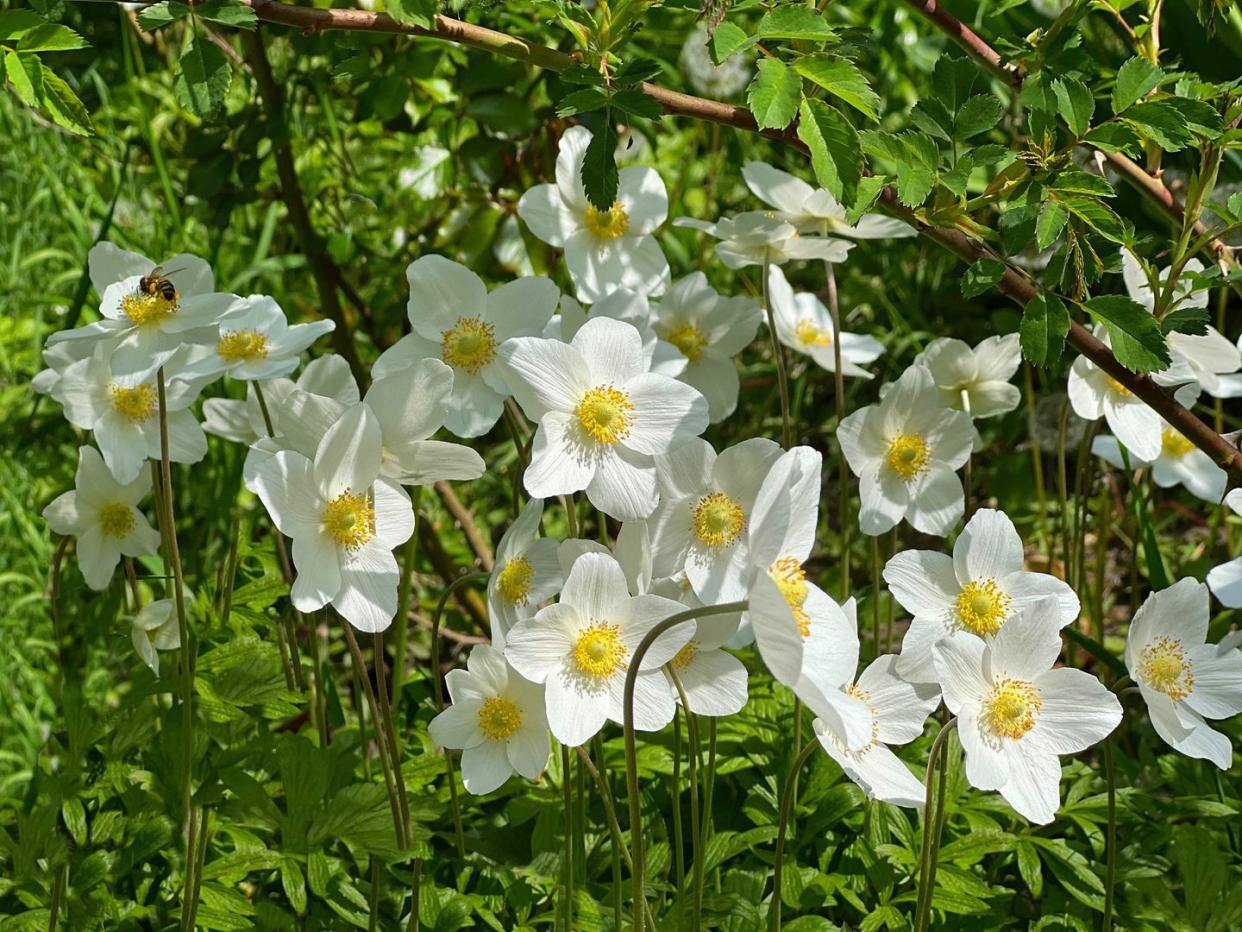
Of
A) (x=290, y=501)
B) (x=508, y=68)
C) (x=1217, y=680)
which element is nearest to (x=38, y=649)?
(x=508, y=68)

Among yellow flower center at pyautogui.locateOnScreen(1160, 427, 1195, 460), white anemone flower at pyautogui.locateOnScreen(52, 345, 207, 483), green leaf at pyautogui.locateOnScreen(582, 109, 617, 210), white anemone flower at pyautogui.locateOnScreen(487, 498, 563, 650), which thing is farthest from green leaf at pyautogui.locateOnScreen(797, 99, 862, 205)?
yellow flower center at pyautogui.locateOnScreen(1160, 427, 1195, 460)

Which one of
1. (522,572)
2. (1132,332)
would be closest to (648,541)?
(522,572)

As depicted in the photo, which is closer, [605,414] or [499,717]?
[605,414]

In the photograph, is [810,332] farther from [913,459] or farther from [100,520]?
[100,520]

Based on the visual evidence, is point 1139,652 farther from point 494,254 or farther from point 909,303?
point 909,303

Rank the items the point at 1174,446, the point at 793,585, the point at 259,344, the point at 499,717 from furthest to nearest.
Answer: the point at 1174,446 → the point at 259,344 → the point at 499,717 → the point at 793,585
